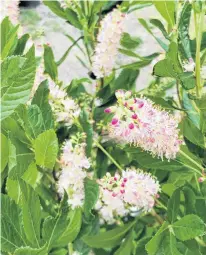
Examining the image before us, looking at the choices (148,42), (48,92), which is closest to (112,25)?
A: (48,92)

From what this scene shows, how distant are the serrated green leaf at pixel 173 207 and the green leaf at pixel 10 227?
190 millimetres

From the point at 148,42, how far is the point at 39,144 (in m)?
1.72

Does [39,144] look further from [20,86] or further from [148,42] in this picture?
[148,42]

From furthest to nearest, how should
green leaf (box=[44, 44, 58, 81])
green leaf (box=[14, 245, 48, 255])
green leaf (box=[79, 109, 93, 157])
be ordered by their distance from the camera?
green leaf (box=[44, 44, 58, 81]), green leaf (box=[79, 109, 93, 157]), green leaf (box=[14, 245, 48, 255])

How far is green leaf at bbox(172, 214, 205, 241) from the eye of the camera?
0.68 meters

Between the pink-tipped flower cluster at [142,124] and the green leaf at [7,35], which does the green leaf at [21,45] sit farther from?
the pink-tipped flower cluster at [142,124]

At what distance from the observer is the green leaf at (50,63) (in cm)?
94

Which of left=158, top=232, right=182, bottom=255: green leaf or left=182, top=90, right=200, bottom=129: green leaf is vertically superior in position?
left=182, top=90, right=200, bottom=129: green leaf

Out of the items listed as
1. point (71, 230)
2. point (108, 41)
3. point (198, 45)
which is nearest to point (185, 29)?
point (198, 45)

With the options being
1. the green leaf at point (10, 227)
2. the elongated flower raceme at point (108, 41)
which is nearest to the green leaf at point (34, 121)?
the green leaf at point (10, 227)

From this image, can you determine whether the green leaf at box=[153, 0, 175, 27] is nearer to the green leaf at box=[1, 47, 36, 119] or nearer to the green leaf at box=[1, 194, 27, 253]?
the green leaf at box=[1, 47, 36, 119]

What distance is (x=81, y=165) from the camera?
747mm

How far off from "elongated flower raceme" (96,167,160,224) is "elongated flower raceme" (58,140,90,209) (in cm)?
3

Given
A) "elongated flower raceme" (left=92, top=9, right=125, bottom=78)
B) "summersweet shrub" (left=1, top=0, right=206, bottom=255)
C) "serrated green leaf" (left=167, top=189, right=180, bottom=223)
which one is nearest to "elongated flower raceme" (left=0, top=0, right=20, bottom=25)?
"summersweet shrub" (left=1, top=0, right=206, bottom=255)
